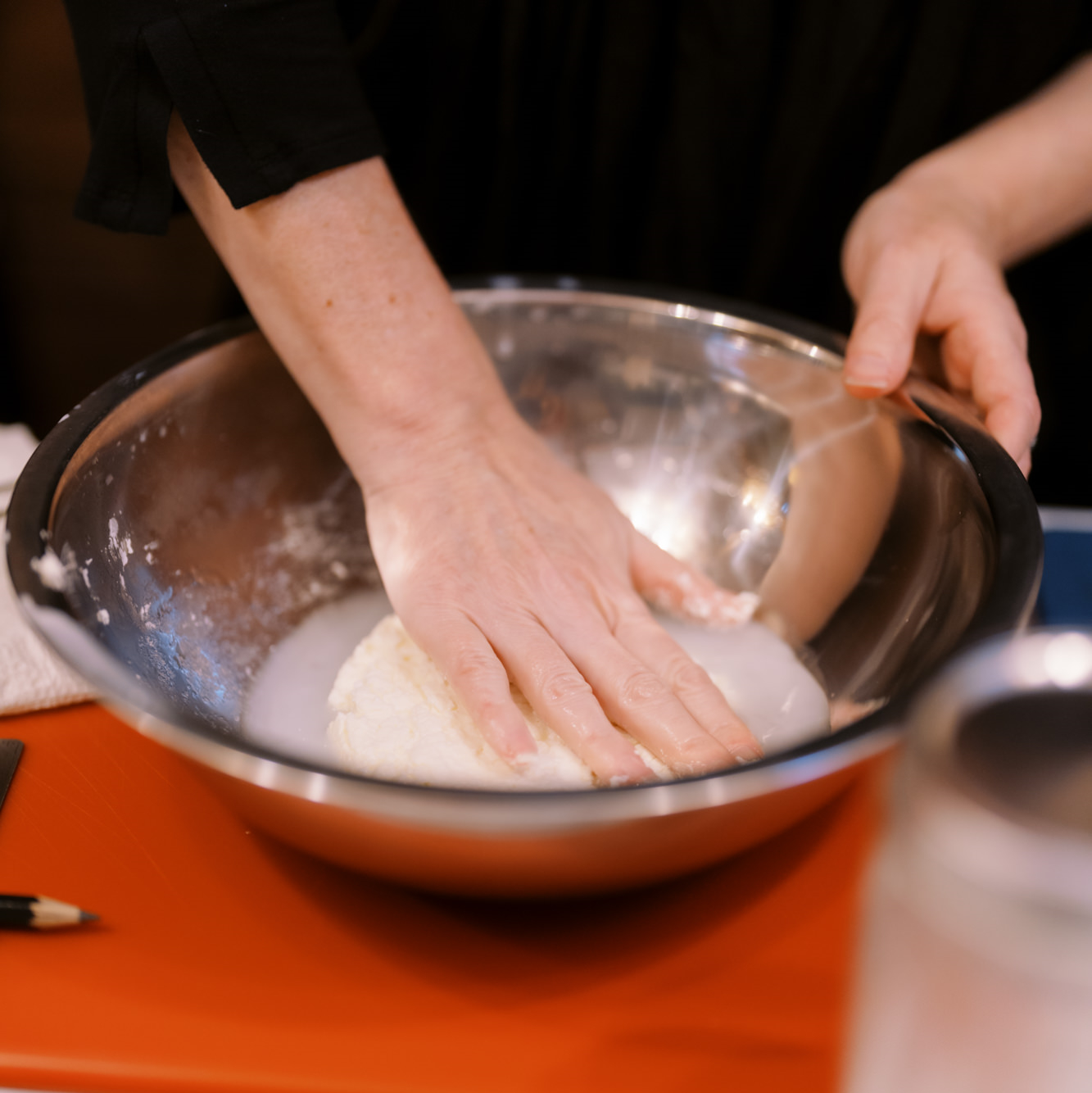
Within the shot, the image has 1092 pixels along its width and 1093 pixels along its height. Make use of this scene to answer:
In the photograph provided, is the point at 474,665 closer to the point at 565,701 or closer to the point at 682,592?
the point at 565,701

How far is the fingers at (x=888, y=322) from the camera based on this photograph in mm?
545

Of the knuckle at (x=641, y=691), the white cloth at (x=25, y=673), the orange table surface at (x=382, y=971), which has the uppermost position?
the white cloth at (x=25, y=673)

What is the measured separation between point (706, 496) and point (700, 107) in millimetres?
356

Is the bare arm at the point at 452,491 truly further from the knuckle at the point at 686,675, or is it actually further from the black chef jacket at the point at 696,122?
the black chef jacket at the point at 696,122

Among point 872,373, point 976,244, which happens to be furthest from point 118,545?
point 976,244

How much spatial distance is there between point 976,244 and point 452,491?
387mm

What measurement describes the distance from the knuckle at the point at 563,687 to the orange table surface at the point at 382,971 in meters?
0.10

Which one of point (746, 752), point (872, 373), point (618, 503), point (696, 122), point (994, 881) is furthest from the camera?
point (696, 122)

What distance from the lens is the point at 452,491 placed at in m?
0.55

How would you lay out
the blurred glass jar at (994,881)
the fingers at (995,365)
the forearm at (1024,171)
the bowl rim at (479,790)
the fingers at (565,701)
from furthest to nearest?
the forearm at (1024,171), the fingers at (995,365), the fingers at (565,701), the bowl rim at (479,790), the blurred glass jar at (994,881)

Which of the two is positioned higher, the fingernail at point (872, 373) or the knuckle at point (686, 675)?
the fingernail at point (872, 373)

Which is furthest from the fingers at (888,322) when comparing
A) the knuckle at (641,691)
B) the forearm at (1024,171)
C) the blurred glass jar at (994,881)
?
the blurred glass jar at (994,881)

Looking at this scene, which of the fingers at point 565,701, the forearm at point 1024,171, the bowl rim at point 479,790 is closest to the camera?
the bowl rim at point 479,790

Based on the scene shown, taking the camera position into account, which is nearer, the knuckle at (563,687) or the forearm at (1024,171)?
the knuckle at (563,687)
